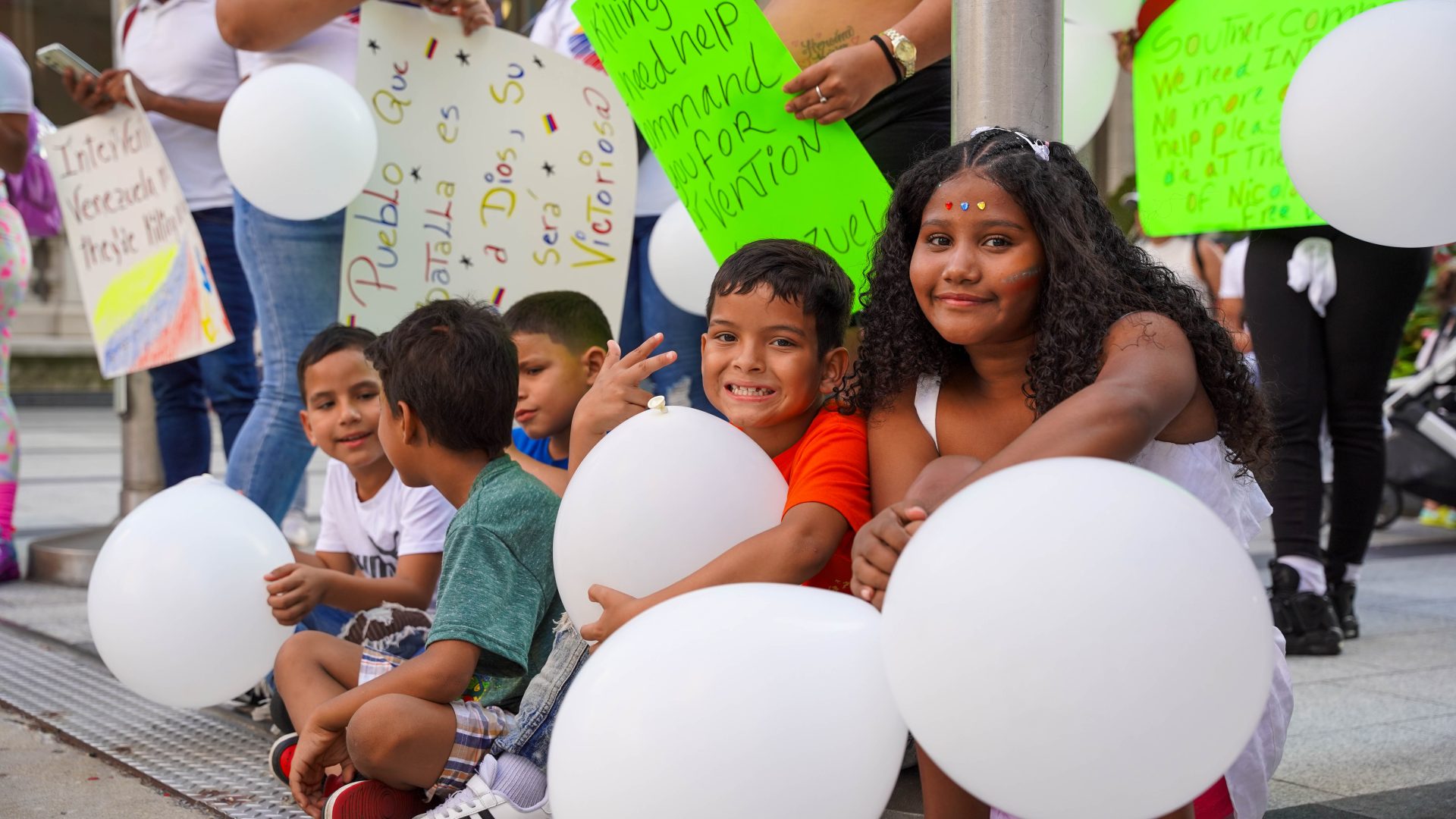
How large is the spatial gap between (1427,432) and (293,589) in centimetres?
474

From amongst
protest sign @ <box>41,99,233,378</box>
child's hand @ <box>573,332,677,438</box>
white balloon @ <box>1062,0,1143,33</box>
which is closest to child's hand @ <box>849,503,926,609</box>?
child's hand @ <box>573,332,677,438</box>

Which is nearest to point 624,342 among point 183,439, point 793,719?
point 183,439

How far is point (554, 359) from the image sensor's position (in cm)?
282

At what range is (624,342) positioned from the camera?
11.4 ft

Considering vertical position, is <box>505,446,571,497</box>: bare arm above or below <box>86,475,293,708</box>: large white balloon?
above

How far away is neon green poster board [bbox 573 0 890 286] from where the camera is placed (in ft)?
8.05

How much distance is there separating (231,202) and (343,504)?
1262 mm

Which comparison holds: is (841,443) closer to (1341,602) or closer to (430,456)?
(430,456)

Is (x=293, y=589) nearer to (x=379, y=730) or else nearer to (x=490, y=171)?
(x=379, y=730)

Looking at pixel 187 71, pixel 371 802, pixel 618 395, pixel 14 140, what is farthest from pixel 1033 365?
pixel 14 140

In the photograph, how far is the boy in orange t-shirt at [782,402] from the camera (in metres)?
1.79

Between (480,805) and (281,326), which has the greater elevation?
(281,326)

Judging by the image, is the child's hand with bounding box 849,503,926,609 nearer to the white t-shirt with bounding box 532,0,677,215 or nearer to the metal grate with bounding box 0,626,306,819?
the metal grate with bounding box 0,626,306,819

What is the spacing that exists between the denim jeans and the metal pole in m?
0.97
